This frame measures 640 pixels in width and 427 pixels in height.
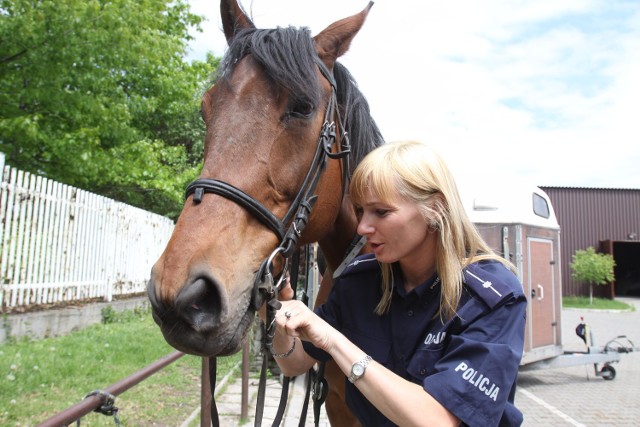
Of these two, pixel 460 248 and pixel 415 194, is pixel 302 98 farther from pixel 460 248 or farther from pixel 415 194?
pixel 460 248

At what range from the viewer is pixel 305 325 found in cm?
154

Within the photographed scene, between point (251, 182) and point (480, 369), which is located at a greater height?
point (251, 182)

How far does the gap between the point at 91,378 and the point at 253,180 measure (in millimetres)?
4535

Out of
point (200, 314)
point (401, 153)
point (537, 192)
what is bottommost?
point (200, 314)

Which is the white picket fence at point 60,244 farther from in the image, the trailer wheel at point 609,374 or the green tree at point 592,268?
the green tree at point 592,268

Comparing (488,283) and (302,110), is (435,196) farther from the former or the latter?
(302,110)

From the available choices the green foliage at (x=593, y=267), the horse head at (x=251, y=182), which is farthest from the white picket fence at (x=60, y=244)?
the green foliage at (x=593, y=267)

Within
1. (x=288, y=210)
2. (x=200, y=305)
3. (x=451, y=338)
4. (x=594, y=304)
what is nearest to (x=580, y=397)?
(x=451, y=338)

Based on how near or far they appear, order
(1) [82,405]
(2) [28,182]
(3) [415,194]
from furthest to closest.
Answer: (2) [28,182] → (1) [82,405] → (3) [415,194]

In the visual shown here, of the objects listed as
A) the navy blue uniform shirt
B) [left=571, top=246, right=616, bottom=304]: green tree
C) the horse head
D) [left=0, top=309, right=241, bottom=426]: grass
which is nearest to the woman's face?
the navy blue uniform shirt

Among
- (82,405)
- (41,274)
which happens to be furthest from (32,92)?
(82,405)

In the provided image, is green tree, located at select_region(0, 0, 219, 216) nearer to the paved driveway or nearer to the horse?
the horse

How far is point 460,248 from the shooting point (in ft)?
5.49

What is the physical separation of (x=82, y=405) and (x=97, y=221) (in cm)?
818
